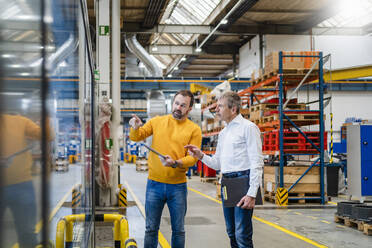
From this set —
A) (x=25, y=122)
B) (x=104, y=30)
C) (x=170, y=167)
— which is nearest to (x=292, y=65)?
(x=104, y=30)

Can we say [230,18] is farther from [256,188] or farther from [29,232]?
[29,232]

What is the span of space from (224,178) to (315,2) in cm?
1497

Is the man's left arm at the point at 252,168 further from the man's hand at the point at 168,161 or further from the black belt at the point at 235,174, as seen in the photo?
the man's hand at the point at 168,161

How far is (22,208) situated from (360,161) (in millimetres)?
10075

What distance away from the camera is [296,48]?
19.7 metres

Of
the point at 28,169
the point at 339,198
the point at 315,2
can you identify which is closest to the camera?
the point at 28,169

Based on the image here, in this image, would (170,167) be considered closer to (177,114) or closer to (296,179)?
(177,114)

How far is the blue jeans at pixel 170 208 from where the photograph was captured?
336cm

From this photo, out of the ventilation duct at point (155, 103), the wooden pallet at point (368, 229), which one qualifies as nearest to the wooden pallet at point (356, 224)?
the wooden pallet at point (368, 229)

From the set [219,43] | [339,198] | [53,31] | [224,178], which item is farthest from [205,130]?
[53,31]

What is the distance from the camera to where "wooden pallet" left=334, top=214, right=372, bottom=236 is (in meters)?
6.35

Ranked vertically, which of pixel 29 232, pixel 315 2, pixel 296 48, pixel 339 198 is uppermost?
pixel 315 2

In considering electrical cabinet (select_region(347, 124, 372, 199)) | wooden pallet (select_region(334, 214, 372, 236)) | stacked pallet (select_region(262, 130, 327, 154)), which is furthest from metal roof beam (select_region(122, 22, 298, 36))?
wooden pallet (select_region(334, 214, 372, 236))

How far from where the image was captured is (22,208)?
70 centimetres
